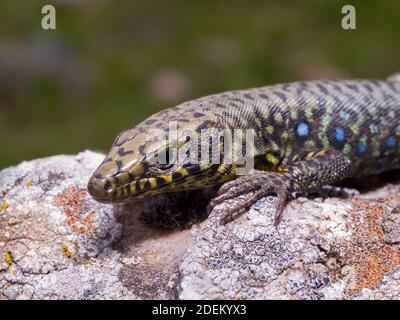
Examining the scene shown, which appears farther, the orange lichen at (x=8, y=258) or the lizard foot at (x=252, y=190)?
the lizard foot at (x=252, y=190)

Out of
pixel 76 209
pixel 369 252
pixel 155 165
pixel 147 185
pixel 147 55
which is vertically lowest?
pixel 369 252

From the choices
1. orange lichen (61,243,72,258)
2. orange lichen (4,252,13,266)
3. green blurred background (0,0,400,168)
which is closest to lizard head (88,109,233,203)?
orange lichen (61,243,72,258)

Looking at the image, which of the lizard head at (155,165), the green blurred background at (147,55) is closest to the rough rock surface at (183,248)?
the lizard head at (155,165)

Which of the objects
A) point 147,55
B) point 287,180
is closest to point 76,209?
point 287,180

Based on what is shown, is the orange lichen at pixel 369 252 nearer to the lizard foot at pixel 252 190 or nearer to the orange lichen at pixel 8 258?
the lizard foot at pixel 252 190

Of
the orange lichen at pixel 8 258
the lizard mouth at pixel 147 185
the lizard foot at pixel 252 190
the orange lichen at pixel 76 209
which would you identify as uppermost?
the lizard mouth at pixel 147 185

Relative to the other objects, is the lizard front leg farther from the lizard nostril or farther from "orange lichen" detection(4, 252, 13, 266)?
"orange lichen" detection(4, 252, 13, 266)

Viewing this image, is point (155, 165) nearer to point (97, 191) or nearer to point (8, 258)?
point (97, 191)
